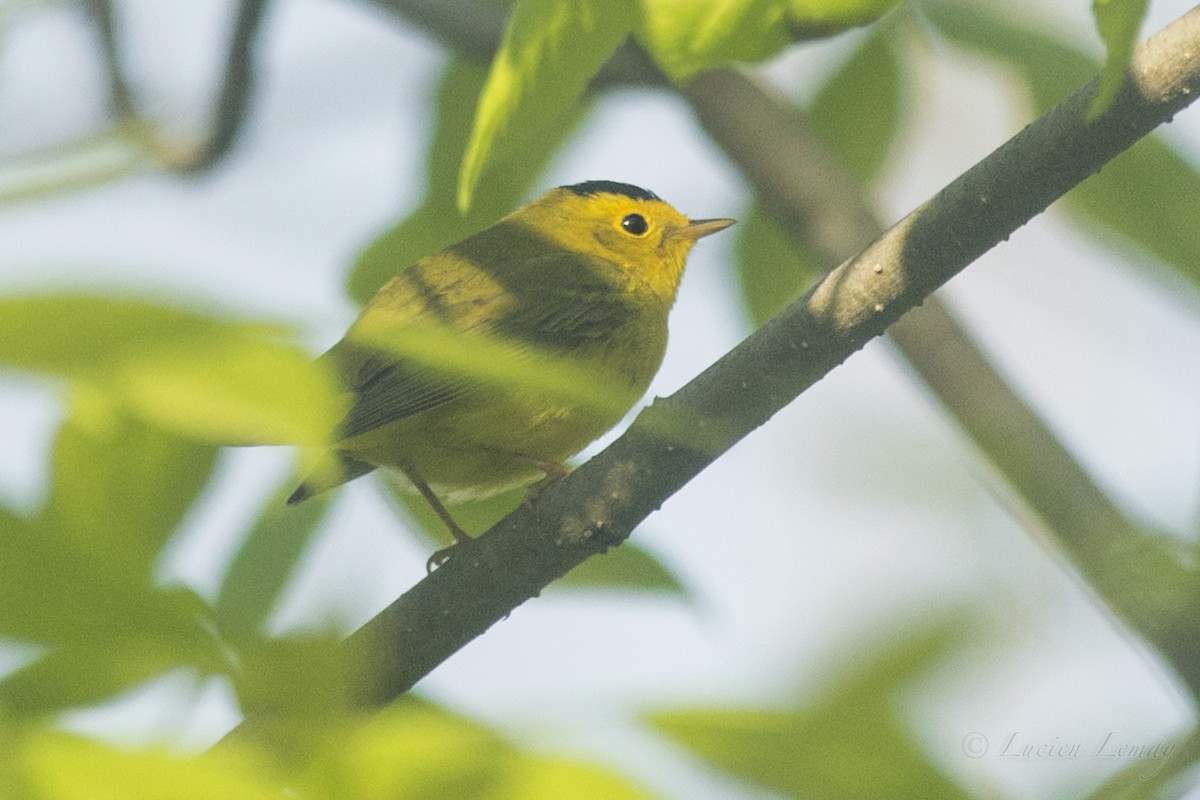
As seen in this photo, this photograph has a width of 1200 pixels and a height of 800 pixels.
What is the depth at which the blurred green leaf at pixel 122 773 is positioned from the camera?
75 cm

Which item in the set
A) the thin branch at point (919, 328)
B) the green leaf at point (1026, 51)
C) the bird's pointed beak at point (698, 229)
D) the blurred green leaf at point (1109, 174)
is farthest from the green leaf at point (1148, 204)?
the bird's pointed beak at point (698, 229)

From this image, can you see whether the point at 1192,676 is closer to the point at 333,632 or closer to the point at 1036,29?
the point at 1036,29

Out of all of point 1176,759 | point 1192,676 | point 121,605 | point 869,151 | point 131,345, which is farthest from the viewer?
point 869,151

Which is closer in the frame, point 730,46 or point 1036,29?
point 730,46

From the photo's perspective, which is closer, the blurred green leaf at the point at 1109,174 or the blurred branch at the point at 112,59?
the blurred green leaf at the point at 1109,174

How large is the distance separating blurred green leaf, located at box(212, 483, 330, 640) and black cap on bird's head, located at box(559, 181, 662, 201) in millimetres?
4931

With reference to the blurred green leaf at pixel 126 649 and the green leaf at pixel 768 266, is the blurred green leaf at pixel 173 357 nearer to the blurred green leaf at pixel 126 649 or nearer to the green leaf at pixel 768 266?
the blurred green leaf at pixel 126 649

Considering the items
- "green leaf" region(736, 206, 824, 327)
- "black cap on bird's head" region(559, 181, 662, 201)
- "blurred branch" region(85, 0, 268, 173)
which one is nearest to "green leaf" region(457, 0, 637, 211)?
"green leaf" region(736, 206, 824, 327)

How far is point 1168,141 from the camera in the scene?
260 cm

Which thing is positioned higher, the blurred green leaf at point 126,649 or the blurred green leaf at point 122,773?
the blurred green leaf at point 126,649

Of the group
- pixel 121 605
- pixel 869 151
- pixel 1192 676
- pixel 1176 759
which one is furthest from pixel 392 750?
pixel 869 151

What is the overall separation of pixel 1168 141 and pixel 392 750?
2.18 meters

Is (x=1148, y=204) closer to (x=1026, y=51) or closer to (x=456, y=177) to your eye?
(x=1026, y=51)

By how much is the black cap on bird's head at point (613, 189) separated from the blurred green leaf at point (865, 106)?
2.41 metres
